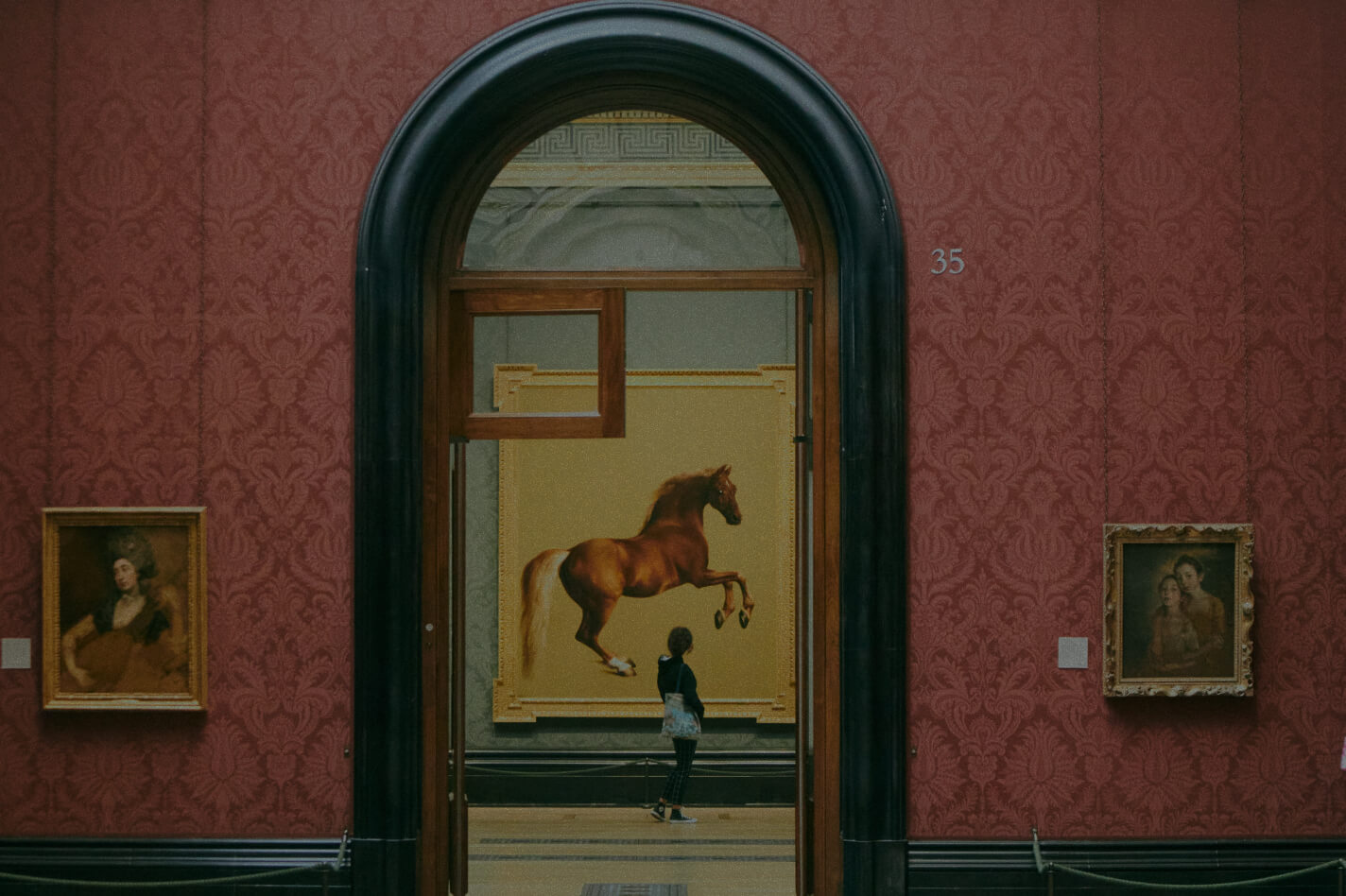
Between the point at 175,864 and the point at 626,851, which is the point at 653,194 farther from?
the point at 175,864

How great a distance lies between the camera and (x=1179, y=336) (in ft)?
17.9

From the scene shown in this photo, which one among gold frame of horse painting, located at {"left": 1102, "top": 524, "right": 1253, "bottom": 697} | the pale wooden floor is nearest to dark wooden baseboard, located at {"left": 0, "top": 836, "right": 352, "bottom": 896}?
the pale wooden floor

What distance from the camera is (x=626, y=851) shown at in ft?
24.6

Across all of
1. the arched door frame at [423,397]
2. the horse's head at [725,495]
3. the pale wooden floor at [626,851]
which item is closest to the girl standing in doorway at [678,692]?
the pale wooden floor at [626,851]

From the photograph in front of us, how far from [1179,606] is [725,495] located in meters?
4.07

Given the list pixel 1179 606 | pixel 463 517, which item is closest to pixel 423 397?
pixel 463 517

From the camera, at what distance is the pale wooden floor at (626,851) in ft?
21.9

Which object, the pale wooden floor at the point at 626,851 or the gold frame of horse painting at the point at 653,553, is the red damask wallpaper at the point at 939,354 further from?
the gold frame of horse painting at the point at 653,553

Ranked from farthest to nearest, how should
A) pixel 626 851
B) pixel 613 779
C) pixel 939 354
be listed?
pixel 613 779 → pixel 626 851 → pixel 939 354

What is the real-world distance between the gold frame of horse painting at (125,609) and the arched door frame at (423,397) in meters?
0.74

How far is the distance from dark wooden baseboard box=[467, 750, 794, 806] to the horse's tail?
2.16 feet

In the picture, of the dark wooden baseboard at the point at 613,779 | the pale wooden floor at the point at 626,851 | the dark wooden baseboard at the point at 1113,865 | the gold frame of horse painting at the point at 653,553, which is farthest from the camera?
the gold frame of horse painting at the point at 653,553

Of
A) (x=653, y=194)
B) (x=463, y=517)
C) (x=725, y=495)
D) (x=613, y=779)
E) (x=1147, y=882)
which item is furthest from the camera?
(x=725, y=495)

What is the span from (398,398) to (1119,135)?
335cm
